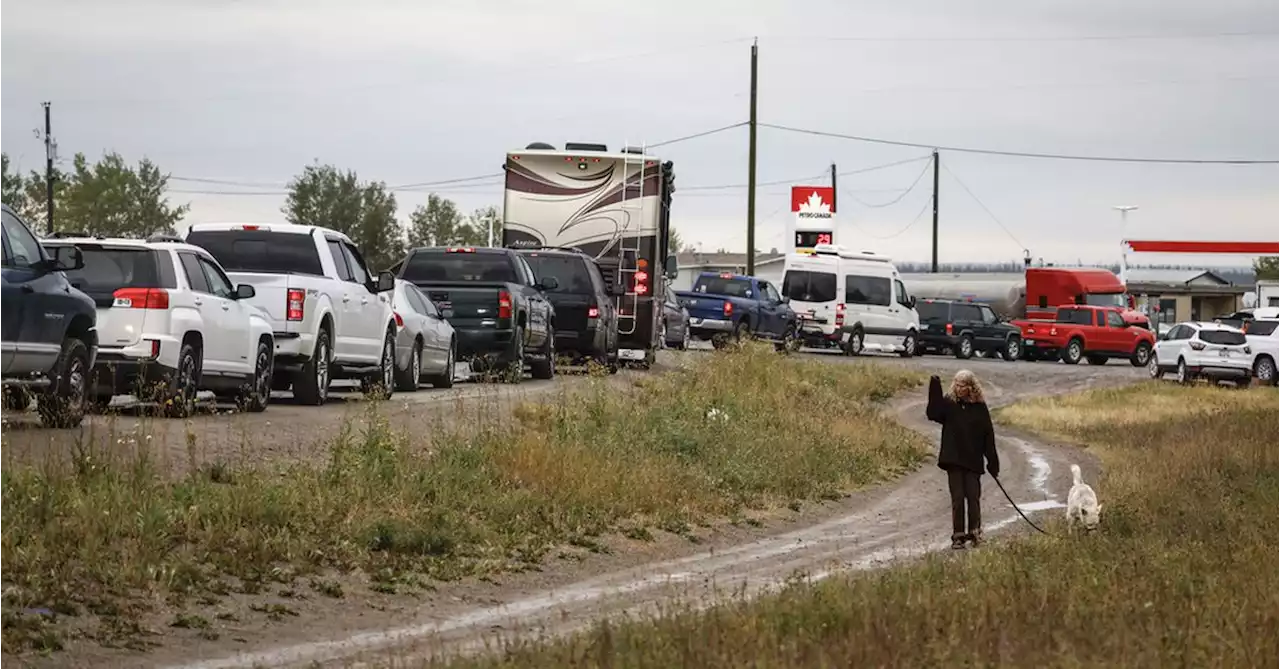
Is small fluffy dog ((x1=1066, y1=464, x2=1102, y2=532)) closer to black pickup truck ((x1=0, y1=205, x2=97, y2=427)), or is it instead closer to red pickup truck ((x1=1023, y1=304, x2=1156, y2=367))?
black pickup truck ((x1=0, y1=205, x2=97, y2=427))

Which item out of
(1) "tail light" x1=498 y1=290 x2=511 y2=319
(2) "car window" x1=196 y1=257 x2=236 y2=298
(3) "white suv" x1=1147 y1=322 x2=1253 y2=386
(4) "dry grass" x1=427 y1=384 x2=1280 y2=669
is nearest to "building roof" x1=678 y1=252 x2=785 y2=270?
(3) "white suv" x1=1147 y1=322 x2=1253 y2=386

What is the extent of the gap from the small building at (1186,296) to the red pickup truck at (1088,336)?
51.4 metres

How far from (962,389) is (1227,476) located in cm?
741

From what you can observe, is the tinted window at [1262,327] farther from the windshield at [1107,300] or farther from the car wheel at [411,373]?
the car wheel at [411,373]

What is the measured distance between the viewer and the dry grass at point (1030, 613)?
9148 mm

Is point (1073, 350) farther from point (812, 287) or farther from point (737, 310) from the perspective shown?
point (737, 310)

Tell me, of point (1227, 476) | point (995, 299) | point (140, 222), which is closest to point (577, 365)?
point (1227, 476)

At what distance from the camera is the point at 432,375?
28125 millimetres

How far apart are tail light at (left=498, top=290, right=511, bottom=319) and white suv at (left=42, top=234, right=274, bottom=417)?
350 inches

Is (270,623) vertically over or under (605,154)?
under

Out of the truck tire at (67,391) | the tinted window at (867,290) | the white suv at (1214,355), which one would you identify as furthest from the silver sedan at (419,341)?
the tinted window at (867,290)

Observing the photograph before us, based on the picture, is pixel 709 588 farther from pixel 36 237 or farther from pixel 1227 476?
pixel 1227 476

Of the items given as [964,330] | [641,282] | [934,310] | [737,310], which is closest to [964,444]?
[641,282]

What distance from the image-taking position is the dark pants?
1612 cm
